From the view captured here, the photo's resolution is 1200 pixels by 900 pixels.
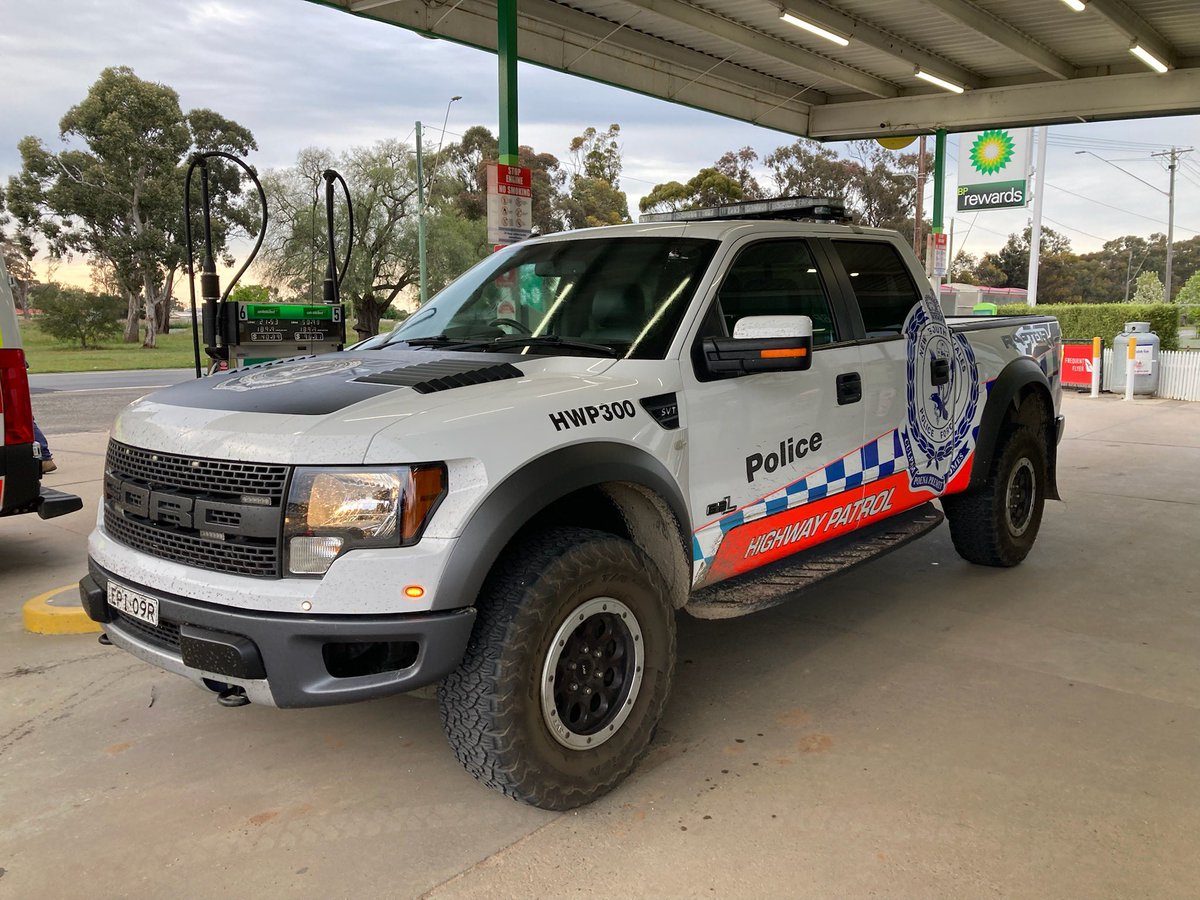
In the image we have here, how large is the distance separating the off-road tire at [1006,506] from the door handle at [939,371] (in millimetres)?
761

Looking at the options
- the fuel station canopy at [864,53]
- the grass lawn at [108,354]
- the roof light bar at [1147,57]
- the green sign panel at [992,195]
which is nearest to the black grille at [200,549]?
the fuel station canopy at [864,53]

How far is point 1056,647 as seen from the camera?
14.1 ft

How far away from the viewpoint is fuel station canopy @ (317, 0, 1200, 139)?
1026 centimetres

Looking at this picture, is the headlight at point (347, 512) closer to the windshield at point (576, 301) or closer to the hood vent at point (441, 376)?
the hood vent at point (441, 376)

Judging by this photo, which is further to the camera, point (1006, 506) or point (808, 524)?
point (1006, 506)

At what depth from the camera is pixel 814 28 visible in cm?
1060

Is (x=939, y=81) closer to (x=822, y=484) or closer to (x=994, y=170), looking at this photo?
(x=994, y=170)

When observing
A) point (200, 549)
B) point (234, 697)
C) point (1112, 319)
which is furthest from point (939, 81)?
point (234, 697)

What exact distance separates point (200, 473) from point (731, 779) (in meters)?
1.95

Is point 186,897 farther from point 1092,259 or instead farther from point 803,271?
point 1092,259

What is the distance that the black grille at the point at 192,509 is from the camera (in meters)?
2.57

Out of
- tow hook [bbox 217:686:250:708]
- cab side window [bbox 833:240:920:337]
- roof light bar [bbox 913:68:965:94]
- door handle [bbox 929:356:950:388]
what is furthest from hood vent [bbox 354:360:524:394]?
roof light bar [bbox 913:68:965:94]

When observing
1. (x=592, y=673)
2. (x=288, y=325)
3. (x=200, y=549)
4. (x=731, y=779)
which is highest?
(x=288, y=325)

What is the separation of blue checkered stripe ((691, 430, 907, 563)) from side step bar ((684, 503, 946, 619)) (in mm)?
189
